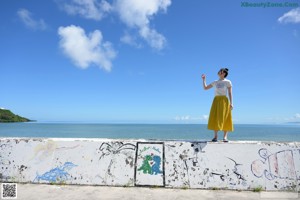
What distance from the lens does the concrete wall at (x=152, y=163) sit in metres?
4.99

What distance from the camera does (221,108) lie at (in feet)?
17.8

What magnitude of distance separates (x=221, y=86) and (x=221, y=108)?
0.56m

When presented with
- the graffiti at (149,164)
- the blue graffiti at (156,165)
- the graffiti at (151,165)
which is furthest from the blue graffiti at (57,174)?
the blue graffiti at (156,165)

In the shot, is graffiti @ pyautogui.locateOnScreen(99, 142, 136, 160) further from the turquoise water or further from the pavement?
the turquoise water

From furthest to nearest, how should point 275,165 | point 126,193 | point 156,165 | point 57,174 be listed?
point 57,174 < point 156,165 < point 275,165 < point 126,193

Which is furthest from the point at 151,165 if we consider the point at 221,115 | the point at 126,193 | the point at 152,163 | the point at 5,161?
the point at 5,161

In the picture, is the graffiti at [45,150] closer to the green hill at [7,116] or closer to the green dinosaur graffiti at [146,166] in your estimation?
the green dinosaur graffiti at [146,166]

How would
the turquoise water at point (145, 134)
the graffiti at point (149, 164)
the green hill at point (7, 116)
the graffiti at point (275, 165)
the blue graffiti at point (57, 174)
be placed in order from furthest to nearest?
1. the green hill at point (7, 116)
2. the turquoise water at point (145, 134)
3. the blue graffiti at point (57, 174)
4. the graffiti at point (149, 164)
5. the graffiti at point (275, 165)

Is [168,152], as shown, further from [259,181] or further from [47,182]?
[47,182]

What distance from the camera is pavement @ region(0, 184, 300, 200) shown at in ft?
14.5

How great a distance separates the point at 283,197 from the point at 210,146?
5.64ft

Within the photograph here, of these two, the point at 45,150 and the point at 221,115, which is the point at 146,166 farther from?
the point at 45,150

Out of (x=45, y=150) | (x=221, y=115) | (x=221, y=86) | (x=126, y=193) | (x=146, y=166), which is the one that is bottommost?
(x=126, y=193)

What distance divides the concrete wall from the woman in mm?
497
